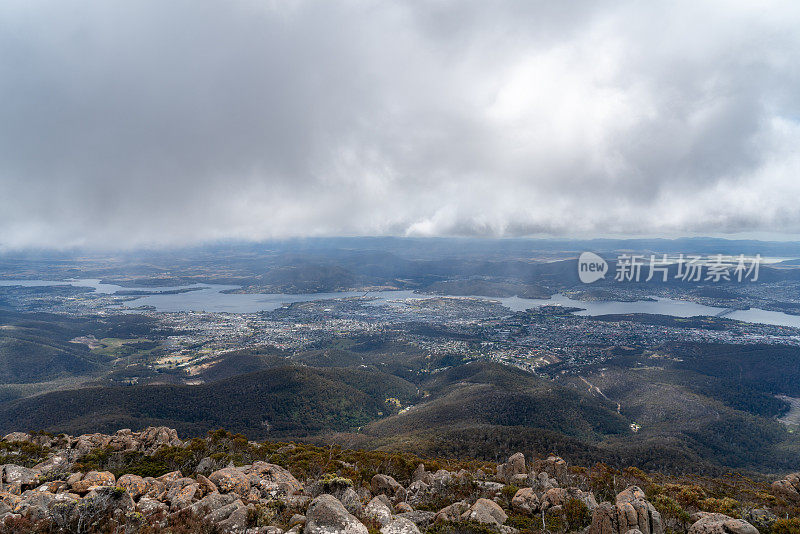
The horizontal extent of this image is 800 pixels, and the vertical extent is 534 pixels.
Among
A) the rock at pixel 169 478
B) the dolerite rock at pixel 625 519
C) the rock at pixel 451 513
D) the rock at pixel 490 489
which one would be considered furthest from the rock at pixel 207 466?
the dolerite rock at pixel 625 519

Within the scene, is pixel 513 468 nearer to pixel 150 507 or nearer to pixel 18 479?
pixel 150 507

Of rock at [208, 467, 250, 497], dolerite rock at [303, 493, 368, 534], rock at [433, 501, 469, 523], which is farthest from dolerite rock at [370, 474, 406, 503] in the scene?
dolerite rock at [303, 493, 368, 534]

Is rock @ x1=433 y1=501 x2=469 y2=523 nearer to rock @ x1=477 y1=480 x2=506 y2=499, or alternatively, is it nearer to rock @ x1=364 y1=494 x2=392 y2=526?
rock @ x1=364 y1=494 x2=392 y2=526

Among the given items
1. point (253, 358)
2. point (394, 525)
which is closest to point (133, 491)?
point (394, 525)

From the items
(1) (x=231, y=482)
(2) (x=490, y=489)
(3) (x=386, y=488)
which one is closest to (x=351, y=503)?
(1) (x=231, y=482)

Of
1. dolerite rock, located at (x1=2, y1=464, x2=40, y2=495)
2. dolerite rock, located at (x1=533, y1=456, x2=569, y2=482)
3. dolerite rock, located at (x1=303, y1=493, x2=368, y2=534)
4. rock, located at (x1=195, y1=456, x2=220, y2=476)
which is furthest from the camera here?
dolerite rock, located at (x1=533, y1=456, x2=569, y2=482)

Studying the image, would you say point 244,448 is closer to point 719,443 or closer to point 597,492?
point 597,492

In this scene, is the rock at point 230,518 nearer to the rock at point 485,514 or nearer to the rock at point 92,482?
the rock at point 92,482
